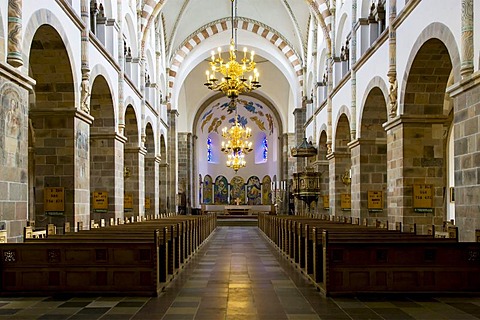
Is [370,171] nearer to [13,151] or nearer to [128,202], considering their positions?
[128,202]

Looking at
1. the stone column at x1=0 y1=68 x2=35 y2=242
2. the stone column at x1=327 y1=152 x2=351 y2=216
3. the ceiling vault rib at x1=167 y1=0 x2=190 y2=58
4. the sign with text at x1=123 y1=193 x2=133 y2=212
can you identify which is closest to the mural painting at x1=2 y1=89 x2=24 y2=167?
the stone column at x1=0 y1=68 x2=35 y2=242

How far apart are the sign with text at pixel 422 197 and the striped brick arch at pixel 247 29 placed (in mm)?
17691

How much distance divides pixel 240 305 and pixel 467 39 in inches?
214

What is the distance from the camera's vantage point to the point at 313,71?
1064 inches

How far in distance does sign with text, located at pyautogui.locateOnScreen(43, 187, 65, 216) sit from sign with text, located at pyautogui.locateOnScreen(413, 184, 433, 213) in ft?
25.1

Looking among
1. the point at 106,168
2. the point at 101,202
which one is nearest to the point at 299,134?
the point at 106,168

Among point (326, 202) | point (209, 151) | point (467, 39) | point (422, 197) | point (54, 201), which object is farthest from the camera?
point (209, 151)

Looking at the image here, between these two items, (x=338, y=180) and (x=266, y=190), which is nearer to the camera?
(x=338, y=180)

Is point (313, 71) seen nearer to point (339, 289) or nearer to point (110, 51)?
point (110, 51)

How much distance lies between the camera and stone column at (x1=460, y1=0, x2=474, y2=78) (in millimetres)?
9070

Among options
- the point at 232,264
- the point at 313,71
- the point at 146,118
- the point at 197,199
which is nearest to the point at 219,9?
the point at 313,71

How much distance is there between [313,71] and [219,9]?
578 cm

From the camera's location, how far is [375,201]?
16.8m

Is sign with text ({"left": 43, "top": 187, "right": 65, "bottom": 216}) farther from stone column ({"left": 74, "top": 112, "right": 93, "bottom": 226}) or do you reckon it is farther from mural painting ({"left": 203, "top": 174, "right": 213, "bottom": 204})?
mural painting ({"left": 203, "top": 174, "right": 213, "bottom": 204})
